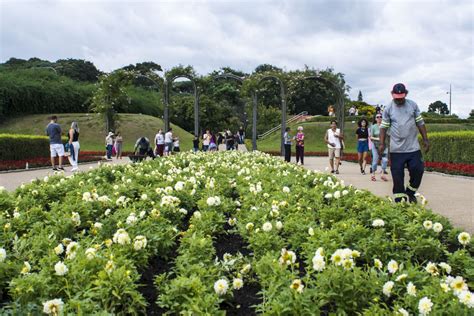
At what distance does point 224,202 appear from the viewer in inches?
214

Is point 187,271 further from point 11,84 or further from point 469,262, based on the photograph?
point 11,84

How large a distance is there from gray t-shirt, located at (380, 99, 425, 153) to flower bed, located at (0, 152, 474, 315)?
3.03 feet

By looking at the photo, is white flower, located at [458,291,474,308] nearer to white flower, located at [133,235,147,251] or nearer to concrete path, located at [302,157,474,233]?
white flower, located at [133,235,147,251]

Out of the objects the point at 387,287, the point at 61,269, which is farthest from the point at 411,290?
the point at 61,269

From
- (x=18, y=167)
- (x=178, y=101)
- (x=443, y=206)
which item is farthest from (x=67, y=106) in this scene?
(x=443, y=206)

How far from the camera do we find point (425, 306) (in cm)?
235

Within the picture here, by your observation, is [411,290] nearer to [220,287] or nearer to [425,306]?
[425,306]

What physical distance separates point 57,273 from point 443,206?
21.7 feet

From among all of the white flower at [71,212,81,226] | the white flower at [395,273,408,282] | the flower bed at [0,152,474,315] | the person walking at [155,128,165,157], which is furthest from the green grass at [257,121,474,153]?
the white flower at [395,273,408,282]

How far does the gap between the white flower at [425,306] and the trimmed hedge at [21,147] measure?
759 inches

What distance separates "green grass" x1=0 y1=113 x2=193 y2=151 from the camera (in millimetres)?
42747

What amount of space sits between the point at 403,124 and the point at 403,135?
0.15 m

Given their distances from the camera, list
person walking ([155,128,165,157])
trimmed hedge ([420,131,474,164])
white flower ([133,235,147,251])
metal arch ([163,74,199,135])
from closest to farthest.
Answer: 1. white flower ([133,235,147,251])
2. trimmed hedge ([420,131,474,164])
3. person walking ([155,128,165,157])
4. metal arch ([163,74,199,135])

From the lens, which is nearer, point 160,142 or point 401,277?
point 401,277
